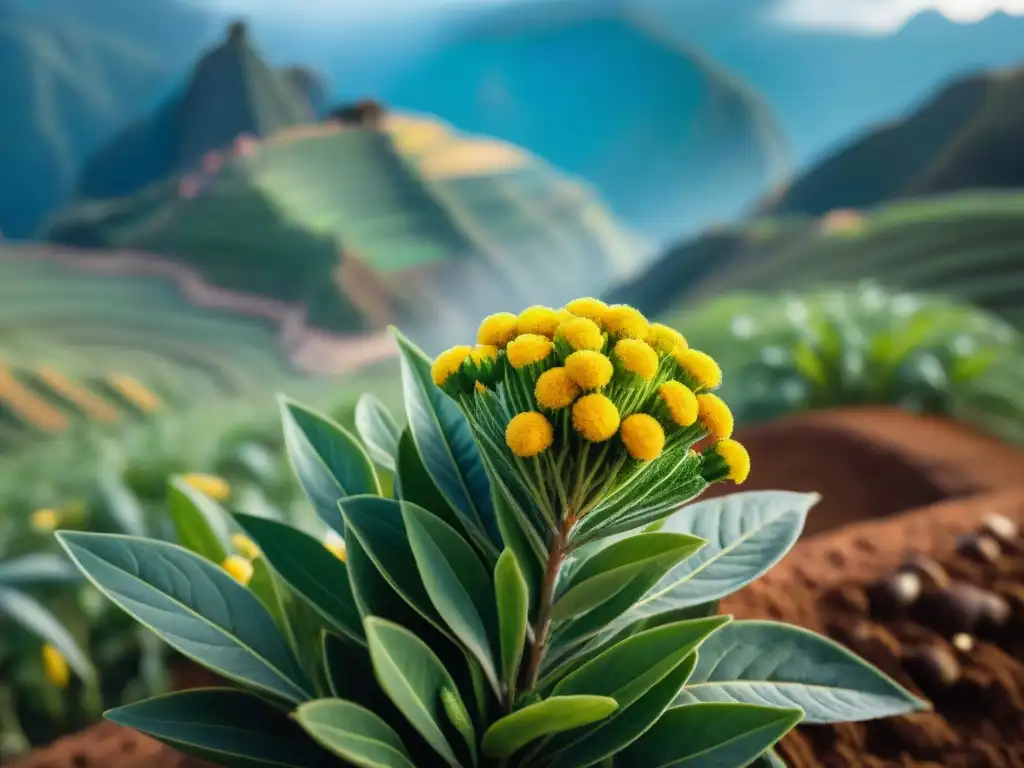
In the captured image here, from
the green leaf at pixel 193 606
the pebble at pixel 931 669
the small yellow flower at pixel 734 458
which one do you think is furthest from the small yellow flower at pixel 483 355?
the pebble at pixel 931 669

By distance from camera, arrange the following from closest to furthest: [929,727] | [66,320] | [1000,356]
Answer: [929,727]
[1000,356]
[66,320]

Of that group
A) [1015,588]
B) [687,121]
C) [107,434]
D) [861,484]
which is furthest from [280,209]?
[1015,588]

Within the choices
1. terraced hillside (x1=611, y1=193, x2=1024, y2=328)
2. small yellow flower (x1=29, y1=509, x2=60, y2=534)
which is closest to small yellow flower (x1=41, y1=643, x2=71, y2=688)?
small yellow flower (x1=29, y1=509, x2=60, y2=534)

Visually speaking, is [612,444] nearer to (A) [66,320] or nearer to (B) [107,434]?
(B) [107,434]

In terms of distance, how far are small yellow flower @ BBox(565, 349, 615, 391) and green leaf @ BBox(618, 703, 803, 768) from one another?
0.20m

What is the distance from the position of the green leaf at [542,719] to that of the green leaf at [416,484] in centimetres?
12

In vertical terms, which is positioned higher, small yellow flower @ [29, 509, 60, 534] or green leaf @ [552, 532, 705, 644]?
small yellow flower @ [29, 509, 60, 534]

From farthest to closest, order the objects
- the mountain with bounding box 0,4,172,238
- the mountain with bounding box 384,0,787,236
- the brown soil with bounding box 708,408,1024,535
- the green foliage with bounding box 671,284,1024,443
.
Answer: the mountain with bounding box 384,0,787,236
the mountain with bounding box 0,4,172,238
the green foliage with bounding box 671,284,1024,443
the brown soil with bounding box 708,408,1024,535

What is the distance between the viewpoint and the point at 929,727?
0.64 m

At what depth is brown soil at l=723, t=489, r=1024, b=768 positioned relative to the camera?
2.06 ft

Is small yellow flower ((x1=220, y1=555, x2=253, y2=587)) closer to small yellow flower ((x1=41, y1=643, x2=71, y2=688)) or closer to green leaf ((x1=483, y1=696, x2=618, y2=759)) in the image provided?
green leaf ((x1=483, y1=696, x2=618, y2=759))

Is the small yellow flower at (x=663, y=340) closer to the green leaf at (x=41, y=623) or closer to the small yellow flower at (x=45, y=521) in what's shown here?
the green leaf at (x=41, y=623)

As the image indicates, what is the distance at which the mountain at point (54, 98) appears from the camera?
2777 mm

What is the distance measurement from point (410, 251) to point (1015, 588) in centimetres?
251
